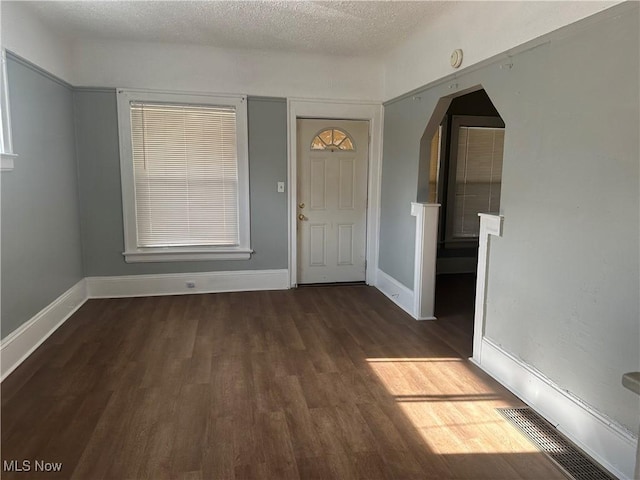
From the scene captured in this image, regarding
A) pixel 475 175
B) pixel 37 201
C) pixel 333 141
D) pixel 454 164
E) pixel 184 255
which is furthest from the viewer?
pixel 475 175

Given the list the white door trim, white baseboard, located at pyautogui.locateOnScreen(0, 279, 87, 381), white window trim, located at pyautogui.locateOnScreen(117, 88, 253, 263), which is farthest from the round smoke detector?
white baseboard, located at pyautogui.locateOnScreen(0, 279, 87, 381)

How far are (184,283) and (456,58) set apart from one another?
3549mm

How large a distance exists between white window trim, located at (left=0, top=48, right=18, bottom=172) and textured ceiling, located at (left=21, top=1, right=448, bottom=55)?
75cm

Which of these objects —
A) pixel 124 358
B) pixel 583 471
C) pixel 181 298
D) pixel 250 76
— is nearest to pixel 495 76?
pixel 583 471

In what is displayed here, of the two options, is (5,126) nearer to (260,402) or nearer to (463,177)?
(260,402)

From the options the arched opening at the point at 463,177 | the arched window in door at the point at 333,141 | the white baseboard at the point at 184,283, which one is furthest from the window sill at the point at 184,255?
the arched opening at the point at 463,177

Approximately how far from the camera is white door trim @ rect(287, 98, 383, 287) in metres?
4.80

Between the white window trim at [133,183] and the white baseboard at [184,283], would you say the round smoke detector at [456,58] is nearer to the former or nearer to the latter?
the white window trim at [133,183]

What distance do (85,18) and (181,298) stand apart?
278cm

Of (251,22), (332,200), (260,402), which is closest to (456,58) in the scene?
(251,22)

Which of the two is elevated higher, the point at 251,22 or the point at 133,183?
the point at 251,22

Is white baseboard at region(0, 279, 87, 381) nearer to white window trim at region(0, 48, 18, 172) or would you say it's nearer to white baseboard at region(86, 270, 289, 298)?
white baseboard at region(86, 270, 289, 298)

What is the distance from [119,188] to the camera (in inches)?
178

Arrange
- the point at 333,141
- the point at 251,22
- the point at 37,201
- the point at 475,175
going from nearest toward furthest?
the point at 37,201 < the point at 251,22 < the point at 333,141 < the point at 475,175
